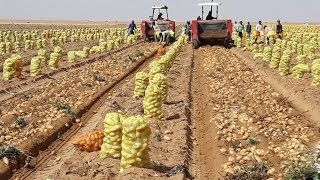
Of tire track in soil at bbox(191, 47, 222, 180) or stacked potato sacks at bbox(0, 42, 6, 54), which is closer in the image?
tire track in soil at bbox(191, 47, 222, 180)

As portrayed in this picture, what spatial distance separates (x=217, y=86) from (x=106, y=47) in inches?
702

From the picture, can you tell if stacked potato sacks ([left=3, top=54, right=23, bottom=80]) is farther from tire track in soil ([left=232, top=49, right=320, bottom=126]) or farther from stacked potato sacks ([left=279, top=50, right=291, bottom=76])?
stacked potato sacks ([left=279, top=50, right=291, bottom=76])

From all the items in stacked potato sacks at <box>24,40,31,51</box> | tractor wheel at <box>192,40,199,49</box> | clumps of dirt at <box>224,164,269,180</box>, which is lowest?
stacked potato sacks at <box>24,40,31,51</box>

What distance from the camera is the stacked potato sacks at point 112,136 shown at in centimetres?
741

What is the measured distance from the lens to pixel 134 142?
6945 mm

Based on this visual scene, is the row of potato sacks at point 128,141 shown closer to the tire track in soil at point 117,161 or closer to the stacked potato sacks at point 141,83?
the tire track in soil at point 117,161

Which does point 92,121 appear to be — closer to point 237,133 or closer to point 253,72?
point 237,133

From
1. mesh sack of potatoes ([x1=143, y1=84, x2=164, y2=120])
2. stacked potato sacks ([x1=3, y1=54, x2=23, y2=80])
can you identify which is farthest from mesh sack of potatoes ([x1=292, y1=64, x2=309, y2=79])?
stacked potato sacks ([x1=3, y1=54, x2=23, y2=80])

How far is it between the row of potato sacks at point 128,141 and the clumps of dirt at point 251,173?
50.5 inches

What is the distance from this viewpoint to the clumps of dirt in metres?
6.99

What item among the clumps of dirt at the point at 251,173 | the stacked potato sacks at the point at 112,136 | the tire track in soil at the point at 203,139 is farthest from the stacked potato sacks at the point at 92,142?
the clumps of dirt at the point at 251,173

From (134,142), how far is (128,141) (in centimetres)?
9

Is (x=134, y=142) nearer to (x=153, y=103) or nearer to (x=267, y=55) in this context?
(x=153, y=103)

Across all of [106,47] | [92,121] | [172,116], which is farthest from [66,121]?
[106,47]
